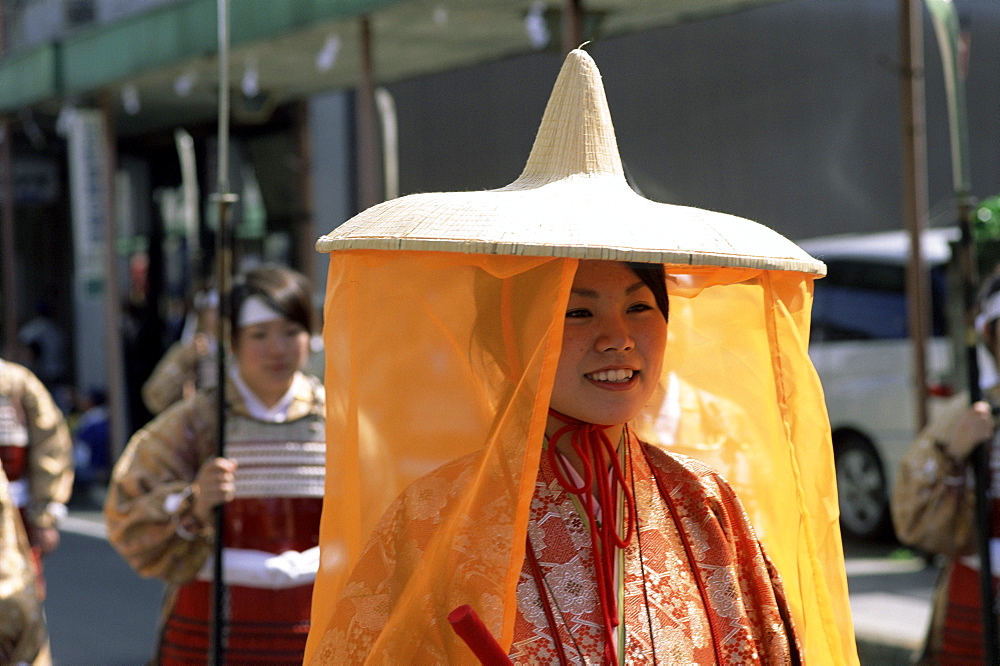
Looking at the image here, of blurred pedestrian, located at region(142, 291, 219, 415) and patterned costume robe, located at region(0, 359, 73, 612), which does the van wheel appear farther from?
patterned costume robe, located at region(0, 359, 73, 612)

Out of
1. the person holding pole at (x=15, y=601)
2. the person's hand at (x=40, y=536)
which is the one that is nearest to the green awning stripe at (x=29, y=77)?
the person's hand at (x=40, y=536)

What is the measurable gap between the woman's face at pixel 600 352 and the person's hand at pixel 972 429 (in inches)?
82.4

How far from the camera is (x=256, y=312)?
3855mm

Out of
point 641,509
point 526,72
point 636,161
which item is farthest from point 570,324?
point 526,72

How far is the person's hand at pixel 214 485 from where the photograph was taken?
345 centimetres

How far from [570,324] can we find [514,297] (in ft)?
0.31

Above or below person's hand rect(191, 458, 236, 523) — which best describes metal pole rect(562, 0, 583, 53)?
above

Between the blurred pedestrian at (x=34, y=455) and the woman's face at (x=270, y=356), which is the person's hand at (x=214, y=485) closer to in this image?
the woman's face at (x=270, y=356)

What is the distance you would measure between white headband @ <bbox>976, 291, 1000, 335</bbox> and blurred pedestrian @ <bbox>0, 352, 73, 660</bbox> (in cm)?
359

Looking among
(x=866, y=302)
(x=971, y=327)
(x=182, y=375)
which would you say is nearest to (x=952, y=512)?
(x=971, y=327)

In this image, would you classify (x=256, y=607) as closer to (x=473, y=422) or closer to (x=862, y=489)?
(x=473, y=422)

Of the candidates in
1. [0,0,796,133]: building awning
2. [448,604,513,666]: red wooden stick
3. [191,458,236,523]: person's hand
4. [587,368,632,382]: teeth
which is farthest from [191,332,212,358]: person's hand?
[448,604,513,666]: red wooden stick

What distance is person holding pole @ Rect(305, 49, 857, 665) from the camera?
1.84 metres

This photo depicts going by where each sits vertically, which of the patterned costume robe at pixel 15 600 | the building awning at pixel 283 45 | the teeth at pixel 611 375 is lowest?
the patterned costume robe at pixel 15 600
